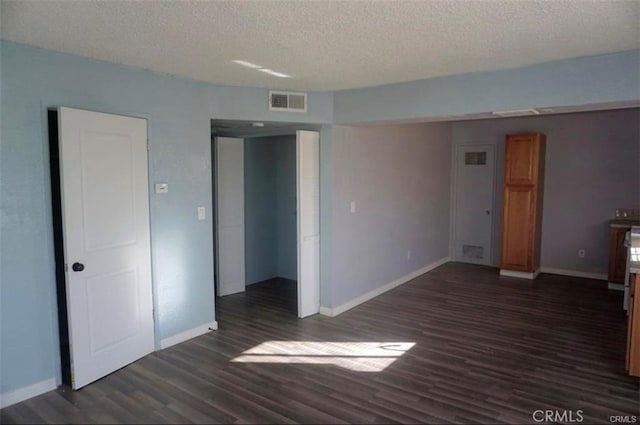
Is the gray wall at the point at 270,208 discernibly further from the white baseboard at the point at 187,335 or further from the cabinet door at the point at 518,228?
the cabinet door at the point at 518,228

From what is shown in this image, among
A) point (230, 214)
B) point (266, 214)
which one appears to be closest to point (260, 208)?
point (266, 214)

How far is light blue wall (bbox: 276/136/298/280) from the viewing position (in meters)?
6.30

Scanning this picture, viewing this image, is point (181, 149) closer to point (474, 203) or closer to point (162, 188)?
point (162, 188)

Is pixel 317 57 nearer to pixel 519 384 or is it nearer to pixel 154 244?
pixel 154 244

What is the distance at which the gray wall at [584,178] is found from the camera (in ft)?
20.3

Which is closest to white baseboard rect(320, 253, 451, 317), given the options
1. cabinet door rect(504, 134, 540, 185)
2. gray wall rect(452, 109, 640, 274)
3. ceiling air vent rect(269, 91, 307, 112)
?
cabinet door rect(504, 134, 540, 185)

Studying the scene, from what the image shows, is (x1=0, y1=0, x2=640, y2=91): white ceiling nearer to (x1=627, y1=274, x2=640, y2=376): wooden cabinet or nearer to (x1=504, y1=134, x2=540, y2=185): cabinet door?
(x1=627, y1=274, x2=640, y2=376): wooden cabinet

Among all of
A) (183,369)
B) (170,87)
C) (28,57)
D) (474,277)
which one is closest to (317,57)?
(170,87)

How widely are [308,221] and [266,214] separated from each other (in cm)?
179

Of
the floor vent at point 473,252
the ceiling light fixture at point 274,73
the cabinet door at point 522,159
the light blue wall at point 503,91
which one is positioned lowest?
the floor vent at point 473,252

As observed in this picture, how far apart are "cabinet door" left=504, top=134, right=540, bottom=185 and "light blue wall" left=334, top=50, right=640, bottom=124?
10.1 feet

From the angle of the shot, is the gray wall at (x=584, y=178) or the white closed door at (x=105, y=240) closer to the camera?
the white closed door at (x=105, y=240)

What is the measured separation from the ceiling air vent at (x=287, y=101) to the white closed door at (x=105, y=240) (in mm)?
1382

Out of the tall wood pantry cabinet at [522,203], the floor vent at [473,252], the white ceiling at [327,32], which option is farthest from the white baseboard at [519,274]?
the white ceiling at [327,32]
